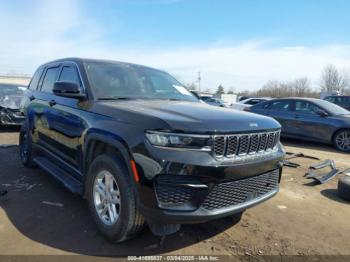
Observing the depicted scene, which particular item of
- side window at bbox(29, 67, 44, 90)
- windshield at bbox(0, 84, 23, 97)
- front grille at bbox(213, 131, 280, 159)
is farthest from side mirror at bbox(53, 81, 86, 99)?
windshield at bbox(0, 84, 23, 97)

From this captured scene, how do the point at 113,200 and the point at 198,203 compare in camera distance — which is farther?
the point at 113,200

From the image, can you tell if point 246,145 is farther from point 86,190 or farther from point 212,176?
point 86,190

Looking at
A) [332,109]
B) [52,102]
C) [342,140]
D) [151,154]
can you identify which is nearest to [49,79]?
[52,102]

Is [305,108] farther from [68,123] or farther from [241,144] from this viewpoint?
[68,123]

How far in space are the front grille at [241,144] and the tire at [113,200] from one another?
0.88 m

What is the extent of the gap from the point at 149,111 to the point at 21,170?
3.95 metres

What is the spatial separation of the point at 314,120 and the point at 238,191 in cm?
775

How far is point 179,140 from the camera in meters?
2.90

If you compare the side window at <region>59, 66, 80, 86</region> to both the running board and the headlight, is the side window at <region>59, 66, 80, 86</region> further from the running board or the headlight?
the headlight

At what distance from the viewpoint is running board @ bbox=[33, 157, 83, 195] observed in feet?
13.2

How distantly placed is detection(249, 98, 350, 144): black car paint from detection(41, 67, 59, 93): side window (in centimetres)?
763

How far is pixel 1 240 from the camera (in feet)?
11.3

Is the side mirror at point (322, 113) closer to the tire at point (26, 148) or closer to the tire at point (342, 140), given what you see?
the tire at point (342, 140)

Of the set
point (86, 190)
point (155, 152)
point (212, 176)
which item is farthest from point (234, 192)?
point (86, 190)
